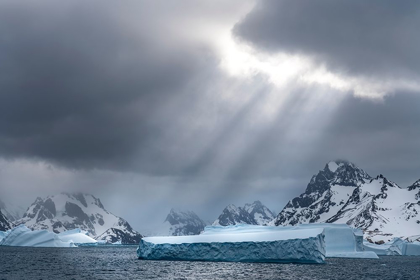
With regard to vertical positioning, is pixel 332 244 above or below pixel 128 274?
above

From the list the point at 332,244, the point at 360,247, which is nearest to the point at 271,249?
the point at 332,244

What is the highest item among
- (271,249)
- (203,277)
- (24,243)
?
(24,243)

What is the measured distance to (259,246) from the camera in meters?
72.0

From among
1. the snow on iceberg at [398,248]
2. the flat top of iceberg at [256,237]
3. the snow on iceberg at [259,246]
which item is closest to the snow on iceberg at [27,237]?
the flat top of iceberg at [256,237]

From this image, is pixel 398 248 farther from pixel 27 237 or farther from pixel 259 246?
pixel 27 237

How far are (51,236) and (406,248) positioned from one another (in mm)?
130007

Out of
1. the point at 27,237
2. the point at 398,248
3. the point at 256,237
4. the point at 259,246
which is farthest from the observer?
the point at 27,237

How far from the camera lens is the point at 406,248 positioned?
17188cm

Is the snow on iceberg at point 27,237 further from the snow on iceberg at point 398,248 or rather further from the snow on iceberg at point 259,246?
the snow on iceberg at point 398,248

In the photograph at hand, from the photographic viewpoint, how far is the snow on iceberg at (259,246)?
70.5m

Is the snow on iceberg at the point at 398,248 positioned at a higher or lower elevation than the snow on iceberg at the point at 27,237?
lower

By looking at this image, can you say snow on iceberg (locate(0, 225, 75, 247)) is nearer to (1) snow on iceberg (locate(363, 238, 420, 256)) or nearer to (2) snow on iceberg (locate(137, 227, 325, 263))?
(2) snow on iceberg (locate(137, 227, 325, 263))

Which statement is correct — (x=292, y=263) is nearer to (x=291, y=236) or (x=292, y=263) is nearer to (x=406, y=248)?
(x=291, y=236)

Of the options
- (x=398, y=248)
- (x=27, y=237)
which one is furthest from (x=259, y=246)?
(x=27, y=237)
